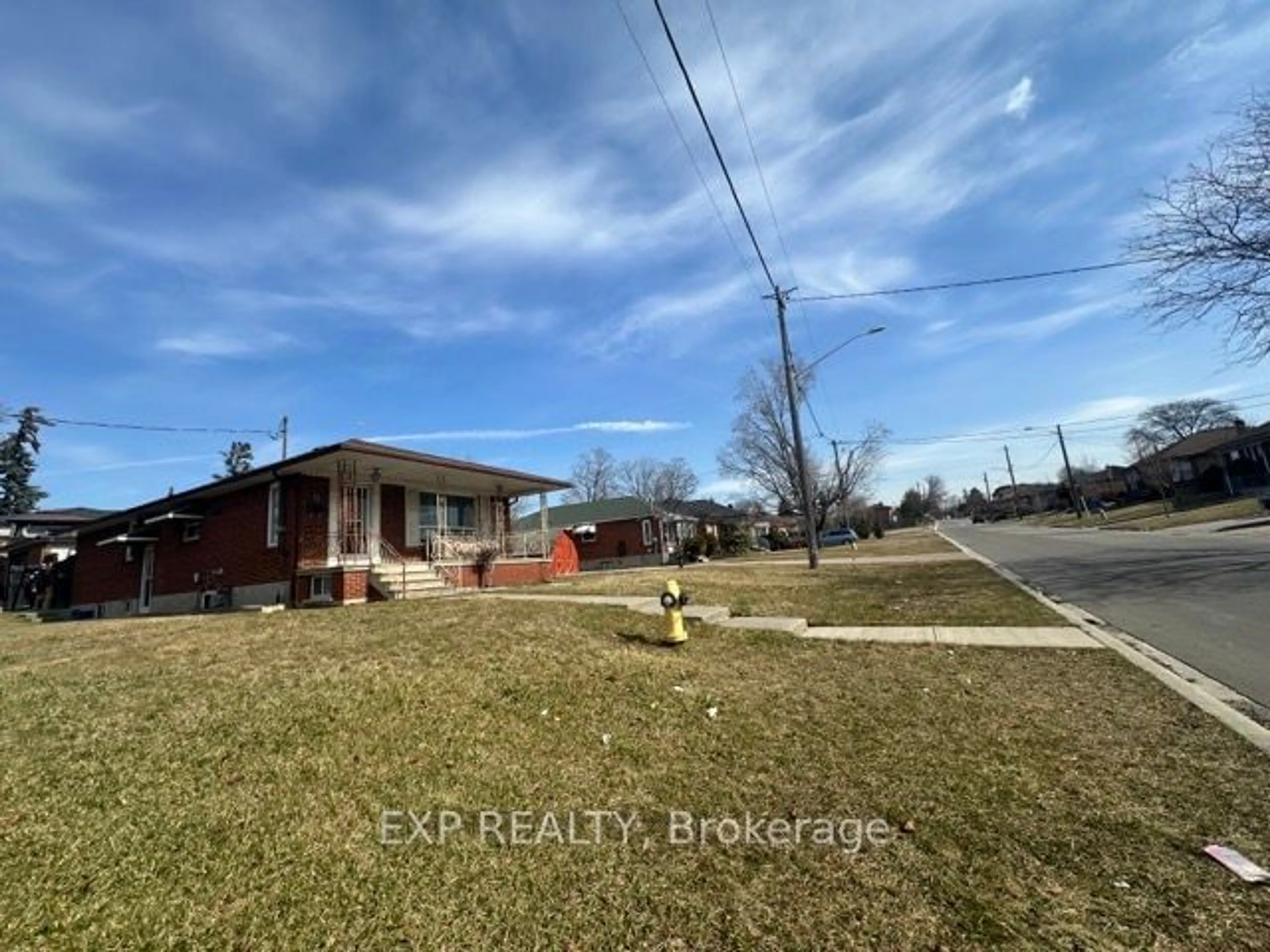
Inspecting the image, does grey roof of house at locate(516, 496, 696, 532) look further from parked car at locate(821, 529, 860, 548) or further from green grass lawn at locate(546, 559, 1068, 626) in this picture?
green grass lawn at locate(546, 559, 1068, 626)

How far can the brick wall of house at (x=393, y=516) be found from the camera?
59.4ft

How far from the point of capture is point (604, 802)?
4.06 metres

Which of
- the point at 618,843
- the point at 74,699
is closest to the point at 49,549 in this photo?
the point at 74,699

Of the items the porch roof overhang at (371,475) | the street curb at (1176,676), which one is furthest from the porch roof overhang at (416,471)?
the street curb at (1176,676)

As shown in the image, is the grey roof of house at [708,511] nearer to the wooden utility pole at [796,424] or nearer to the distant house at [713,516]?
the distant house at [713,516]

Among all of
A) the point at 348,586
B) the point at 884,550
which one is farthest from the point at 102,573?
the point at 884,550

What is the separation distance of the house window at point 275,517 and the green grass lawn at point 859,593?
22.1ft

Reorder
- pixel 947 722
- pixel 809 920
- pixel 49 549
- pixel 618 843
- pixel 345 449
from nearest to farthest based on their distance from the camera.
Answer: pixel 809 920 → pixel 618 843 → pixel 947 722 → pixel 345 449 → pixel 49 549

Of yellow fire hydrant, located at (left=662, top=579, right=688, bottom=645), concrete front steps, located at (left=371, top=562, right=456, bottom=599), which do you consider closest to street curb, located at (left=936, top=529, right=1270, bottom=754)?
yellow fire hydrant, located at (left=662, top=579, right=688, bottom=645)

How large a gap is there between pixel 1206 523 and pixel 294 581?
36.9 m

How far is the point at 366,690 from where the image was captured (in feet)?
18.5

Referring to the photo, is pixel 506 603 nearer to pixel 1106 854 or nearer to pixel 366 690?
pixel 366 690

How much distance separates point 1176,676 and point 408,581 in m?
14.0

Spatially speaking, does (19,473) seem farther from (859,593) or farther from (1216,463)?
(1216,463)
